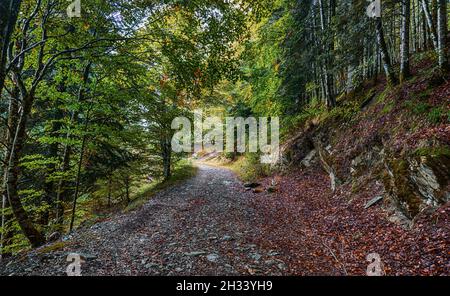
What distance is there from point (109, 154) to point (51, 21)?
264 inches

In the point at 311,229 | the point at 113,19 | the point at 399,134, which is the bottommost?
the point at 311,229

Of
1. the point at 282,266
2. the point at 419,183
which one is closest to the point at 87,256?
the point at 282,266

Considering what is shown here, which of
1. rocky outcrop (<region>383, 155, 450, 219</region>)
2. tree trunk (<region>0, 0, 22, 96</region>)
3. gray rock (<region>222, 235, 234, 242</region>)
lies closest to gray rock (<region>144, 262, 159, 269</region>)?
gray rock (<region>222, 235, 234, 242</region>)

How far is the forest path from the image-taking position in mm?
4488

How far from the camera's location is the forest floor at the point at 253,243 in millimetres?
4355

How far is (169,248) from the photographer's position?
541cm

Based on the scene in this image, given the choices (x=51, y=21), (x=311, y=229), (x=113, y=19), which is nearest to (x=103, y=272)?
(x=311, y=229)

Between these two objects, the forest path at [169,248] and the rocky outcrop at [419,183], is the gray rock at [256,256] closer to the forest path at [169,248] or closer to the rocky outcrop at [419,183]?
the forest path at [169,248]

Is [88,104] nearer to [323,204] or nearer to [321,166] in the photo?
[323,204]

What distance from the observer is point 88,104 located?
8203 mm

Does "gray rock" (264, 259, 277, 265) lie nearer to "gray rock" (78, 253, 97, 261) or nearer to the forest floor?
the forest floor

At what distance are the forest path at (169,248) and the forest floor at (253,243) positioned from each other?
2 cm

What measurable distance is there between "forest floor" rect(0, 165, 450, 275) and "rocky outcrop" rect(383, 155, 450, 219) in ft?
1.34
